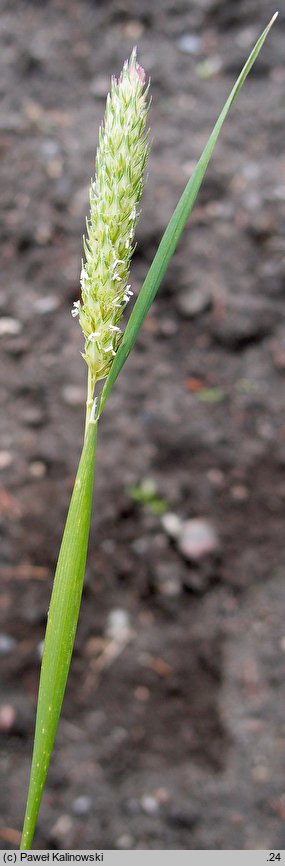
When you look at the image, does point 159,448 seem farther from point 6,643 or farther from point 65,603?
point 65,603

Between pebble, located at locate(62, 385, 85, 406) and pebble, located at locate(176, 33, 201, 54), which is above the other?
pebble, located at locate(176, 33, 201, 54)

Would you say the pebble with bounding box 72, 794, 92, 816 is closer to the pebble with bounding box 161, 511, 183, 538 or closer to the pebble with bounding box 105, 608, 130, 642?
the pebble with bounding box 105, 608, 130, 642

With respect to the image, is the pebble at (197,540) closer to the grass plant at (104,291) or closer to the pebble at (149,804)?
the pebble at (149,804)

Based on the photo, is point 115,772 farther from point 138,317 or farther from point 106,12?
point 106,12

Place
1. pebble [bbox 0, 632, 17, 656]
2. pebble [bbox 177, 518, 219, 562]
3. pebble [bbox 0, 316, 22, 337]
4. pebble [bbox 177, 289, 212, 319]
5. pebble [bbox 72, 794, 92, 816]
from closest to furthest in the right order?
pebble [bbox 72, 794, 92, 816] → pebble [bbox 0, 632, 17, 656] → pebble [bbox 177, 518, 219, 562] → pebble [bbox 0, 316, 22, 337] → pebble [bbox 177, 289, 212, 319]

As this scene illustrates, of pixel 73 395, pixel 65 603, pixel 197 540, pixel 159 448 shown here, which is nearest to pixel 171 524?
pixel 197 540

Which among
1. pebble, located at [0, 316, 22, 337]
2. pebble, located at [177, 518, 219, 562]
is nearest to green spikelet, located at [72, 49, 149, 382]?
pebble, located at [177, 518, 219, 562]
